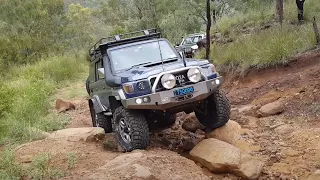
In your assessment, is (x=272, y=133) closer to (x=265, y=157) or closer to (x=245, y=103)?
(x=265, y=157)

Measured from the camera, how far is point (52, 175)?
498cm

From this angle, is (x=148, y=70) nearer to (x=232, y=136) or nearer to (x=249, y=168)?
(x=232, y=136)

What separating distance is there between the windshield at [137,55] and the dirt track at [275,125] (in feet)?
4.53

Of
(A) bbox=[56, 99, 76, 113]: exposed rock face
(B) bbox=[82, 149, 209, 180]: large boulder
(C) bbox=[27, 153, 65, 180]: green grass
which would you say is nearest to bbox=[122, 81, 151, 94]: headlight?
(B) bbox=[82, 149, 209, 180]: large boulder

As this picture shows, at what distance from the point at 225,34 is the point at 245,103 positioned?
8209mm

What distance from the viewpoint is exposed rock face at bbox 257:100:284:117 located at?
8.09 m

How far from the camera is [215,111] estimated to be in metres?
6.74

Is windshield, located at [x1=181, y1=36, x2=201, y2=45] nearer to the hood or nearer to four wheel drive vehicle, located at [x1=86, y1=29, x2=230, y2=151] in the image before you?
four wheel drive vehicle, located at [x1=86, y1=29, x2=230, y2=151]

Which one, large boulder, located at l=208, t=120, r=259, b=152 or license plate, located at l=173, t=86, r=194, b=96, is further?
large boulder, located at l=208, t=120, r=259, b=152

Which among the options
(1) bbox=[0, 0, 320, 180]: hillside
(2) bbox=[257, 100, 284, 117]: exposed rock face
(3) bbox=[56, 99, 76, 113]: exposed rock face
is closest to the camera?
(1) bbox=[0, 0, 320, 180]: hillside

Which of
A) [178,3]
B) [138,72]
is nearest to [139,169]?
[138,72]

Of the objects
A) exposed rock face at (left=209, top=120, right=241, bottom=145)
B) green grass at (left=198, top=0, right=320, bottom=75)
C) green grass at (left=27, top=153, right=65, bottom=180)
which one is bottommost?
exposed rock face at (left=209, top=120, right=241, bottom=145)

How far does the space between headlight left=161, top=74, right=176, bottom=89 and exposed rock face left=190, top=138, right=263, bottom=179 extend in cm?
109

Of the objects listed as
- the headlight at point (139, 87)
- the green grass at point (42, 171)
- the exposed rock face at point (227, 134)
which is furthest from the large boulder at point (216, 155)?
the green grass at point (42, 171)
